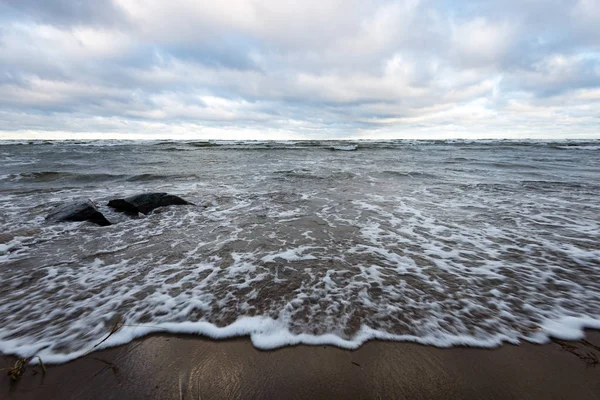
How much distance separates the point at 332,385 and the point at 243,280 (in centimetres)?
167

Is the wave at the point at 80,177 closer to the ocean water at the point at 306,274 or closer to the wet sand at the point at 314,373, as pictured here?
the ocean water at the point at 306,274

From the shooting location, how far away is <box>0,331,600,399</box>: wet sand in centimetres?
181

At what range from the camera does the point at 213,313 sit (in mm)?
2619

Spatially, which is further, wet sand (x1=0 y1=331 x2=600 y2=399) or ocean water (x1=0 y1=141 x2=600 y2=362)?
ocean water (x1=0 y1=141 x2=600 y2=362)

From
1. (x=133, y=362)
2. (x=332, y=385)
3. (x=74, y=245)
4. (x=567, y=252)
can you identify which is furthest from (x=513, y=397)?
(x=74, y=245)

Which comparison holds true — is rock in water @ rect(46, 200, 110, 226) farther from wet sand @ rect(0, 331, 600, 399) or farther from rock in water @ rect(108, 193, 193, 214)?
wet sand @ rect(0, 331, 600, 399)

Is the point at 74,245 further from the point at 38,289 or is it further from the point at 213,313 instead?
the point at 213,313

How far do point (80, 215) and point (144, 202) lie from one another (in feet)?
4.21

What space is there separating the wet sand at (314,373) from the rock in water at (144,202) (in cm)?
472

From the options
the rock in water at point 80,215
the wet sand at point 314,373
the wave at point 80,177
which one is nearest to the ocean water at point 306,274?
the wet sand at point 314,373

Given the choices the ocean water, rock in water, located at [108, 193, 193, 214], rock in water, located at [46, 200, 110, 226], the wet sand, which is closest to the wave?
rock in water, located at [108, 193, 193, 214]

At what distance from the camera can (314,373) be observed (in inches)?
77.3

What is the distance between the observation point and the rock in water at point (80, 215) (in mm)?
5445

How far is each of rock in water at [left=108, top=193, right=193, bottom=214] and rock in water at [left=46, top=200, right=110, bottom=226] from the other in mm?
797
